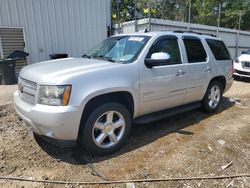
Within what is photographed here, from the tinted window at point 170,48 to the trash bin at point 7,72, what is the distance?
6395 mm

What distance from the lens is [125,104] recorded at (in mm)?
3734

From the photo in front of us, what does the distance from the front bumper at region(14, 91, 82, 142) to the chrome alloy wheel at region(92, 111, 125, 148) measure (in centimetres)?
37

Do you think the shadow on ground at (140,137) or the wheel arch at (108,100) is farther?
the shadow on ground at (140,137)

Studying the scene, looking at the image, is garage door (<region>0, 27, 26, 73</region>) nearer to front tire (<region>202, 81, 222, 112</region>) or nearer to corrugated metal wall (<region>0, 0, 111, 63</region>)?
corrugated metal wall (<region>0, 0, 111, 63</region>)

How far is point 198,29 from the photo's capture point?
13969 mm

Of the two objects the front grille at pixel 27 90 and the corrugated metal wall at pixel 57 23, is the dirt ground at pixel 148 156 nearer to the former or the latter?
the front grille at pixel 27 90

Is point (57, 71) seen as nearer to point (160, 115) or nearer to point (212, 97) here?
point (160, 115)

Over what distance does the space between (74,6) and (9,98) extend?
5.65 meters

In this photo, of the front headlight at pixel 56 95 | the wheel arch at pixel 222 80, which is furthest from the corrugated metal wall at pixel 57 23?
the front headlight at pixel 56 95

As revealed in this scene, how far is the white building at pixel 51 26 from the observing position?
8.86 meters

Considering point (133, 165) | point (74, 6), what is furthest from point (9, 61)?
point (133, 165)

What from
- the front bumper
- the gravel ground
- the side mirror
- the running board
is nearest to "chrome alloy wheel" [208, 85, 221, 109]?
the running board

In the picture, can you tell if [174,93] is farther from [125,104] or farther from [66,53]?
[66,53]

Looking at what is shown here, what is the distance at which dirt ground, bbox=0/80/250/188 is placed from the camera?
3.05 metres
